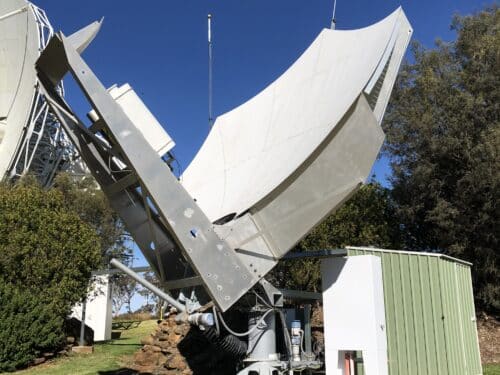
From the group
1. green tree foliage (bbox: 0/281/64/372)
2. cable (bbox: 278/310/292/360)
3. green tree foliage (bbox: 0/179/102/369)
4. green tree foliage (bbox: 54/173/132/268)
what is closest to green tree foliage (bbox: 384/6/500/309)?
cable (bbox: 278/310/292/360)

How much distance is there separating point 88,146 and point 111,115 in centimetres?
133

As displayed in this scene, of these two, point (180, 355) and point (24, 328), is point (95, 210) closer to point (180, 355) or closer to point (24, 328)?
point (24, 328)

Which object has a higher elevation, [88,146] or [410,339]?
[88,146]

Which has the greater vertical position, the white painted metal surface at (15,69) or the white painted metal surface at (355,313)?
the white painted metal surface at (15,69)

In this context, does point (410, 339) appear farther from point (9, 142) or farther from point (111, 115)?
point (9, 142)

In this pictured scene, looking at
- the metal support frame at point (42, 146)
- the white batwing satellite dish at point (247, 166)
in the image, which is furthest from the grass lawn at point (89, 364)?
the metal support frame at point (42, 146)

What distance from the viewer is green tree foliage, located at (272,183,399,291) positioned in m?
19.0

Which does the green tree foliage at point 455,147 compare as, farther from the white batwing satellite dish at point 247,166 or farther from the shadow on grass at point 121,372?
the shadow on grass at point 121,372

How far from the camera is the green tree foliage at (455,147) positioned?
17891 mm

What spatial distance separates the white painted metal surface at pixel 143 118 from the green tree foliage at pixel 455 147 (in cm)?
1326

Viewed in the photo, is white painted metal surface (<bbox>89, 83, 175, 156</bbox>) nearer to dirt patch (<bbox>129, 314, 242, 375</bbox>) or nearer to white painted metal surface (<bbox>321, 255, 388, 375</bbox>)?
white painted metal surface (<bbox>321, 255, 388, 375</bbox>)

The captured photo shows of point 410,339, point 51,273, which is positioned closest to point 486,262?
point 410,339

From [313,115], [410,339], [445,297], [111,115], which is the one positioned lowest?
[410,339]

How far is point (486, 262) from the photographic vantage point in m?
18.0
